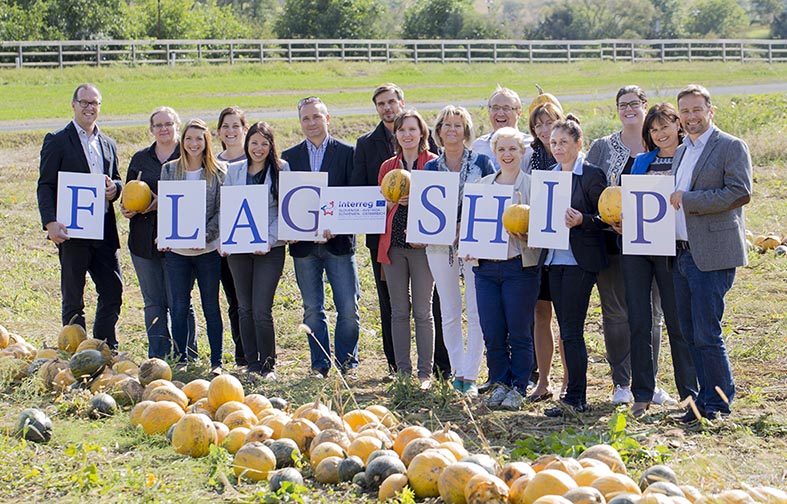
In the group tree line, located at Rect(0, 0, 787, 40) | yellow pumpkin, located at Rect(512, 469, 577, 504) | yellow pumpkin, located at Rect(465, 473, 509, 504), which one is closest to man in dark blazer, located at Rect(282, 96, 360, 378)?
yellow pumpkin, located at Rect(465, 473, 509, 504)

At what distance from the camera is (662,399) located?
25.2ft

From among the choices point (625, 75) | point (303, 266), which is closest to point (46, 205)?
point (303, 266)

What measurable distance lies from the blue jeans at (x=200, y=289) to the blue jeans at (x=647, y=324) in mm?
3438

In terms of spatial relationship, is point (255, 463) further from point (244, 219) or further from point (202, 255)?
point (202, 255)

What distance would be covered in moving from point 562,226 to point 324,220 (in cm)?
201

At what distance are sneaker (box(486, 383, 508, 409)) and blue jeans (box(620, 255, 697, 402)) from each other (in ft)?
3.01

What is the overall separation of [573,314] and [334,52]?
38851 millimetres

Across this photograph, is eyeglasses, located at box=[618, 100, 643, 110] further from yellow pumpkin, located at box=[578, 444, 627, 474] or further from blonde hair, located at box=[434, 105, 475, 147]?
yellow pumpkin, located at box=[578, 444, 627, 474]

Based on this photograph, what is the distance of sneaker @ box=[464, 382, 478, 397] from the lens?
315 inches

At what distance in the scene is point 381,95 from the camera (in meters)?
8.65

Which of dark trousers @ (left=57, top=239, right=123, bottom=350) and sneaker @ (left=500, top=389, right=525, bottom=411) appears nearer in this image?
sneaker @ (left=500, top=389, right=525, bottom=411)

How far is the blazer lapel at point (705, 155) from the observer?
690cm

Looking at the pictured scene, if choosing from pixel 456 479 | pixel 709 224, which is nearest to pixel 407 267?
pixel 709 224

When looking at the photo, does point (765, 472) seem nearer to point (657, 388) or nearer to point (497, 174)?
point (657, 388)
